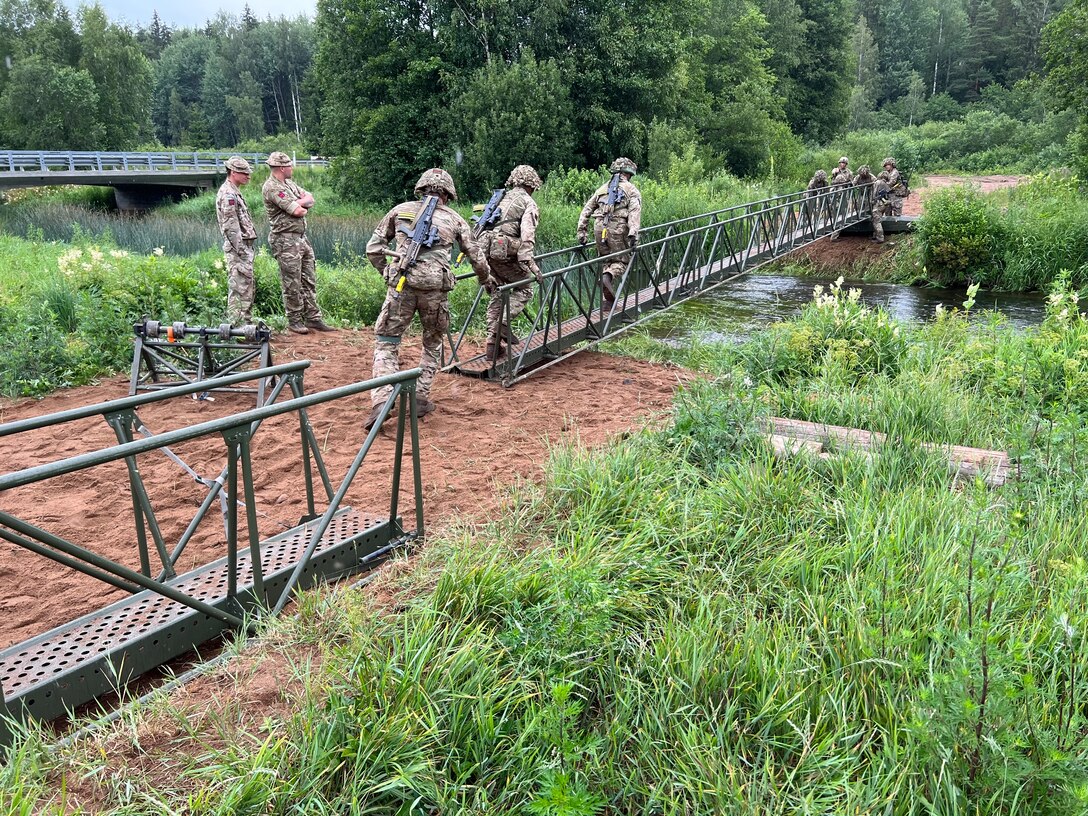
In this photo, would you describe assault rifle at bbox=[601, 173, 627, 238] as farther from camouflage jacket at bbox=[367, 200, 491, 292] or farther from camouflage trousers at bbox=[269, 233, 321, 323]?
camouflage trousers at bbox=[269, 233, 321, 323]

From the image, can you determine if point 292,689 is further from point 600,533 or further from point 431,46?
point 431,46

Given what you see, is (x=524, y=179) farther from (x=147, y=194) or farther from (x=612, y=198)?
(x=147, y=194)

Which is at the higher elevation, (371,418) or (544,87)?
(544,87)

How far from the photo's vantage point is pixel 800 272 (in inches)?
681

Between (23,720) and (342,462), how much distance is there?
8.93 feet

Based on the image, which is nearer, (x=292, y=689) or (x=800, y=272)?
(x=292, y=689)

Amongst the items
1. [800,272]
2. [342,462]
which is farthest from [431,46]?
[342,462]

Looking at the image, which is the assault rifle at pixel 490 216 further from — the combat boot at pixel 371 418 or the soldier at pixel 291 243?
the soldier at pixel 291 243

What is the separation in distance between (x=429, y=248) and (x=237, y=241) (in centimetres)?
329

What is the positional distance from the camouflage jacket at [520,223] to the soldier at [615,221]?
1704 millimetres

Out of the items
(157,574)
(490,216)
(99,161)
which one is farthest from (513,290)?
(99,161)

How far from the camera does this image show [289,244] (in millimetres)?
8164

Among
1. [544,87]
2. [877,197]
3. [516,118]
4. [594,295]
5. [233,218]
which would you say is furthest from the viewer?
[544,87]

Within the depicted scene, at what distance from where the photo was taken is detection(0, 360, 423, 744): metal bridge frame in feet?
7.57
